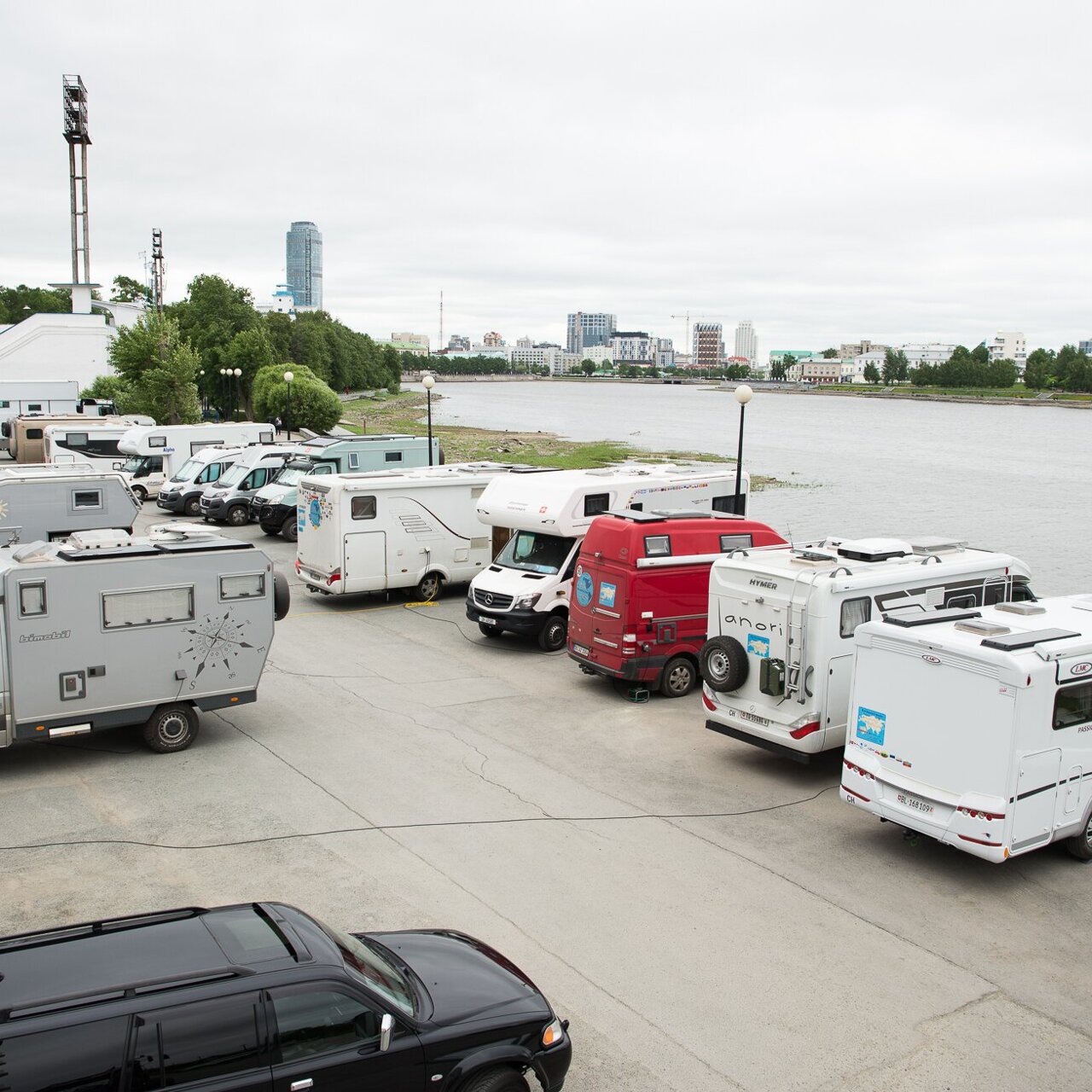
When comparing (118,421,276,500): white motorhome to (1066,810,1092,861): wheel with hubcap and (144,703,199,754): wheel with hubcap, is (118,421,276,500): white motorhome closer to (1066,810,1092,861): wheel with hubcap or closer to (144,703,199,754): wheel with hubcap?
(144,703,199,754): wheel with hubcap

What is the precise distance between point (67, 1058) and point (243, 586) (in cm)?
899

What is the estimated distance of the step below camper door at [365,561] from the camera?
71.1ft

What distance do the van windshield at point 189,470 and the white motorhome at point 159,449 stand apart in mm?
2973

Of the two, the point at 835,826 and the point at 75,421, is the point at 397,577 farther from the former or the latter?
the point at 75,421

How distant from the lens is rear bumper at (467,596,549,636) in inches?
742

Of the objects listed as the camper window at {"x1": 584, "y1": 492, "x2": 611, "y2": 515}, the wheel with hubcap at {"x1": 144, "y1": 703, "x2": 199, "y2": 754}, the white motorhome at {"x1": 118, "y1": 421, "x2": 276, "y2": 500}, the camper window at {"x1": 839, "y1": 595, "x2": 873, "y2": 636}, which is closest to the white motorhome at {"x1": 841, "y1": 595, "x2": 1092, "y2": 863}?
the camper window at {"x1": 839, "y1": 595, "x2": 873, "y2": 636}

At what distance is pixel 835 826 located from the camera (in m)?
11.8

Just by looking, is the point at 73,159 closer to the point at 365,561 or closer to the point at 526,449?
the point at 526,449

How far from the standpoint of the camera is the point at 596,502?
19.0 meters

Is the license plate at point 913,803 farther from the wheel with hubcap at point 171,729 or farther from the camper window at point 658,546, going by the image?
the wheel with hubcap at point 171,729

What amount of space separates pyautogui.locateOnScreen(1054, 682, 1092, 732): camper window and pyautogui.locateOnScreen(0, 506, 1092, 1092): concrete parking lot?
161 cm

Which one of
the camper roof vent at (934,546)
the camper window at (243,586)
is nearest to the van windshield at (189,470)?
→ the camper window at (243,586)

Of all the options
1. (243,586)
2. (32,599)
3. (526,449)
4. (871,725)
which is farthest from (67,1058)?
(526,449)

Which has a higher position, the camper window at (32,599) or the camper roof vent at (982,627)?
the camper roof vent at (982,627)
